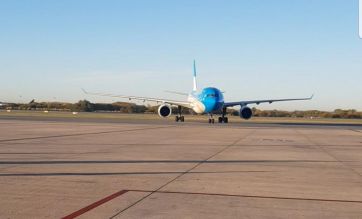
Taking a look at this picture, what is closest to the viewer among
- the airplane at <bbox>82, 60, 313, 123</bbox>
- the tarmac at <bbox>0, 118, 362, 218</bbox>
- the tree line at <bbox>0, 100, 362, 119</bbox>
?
the tarmac at <bbox>0, 118, 362, 218</bbox>

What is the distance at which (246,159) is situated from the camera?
42.1 feet

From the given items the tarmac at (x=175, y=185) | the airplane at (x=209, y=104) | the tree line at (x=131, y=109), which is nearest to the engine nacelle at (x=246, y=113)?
the airplane at (x=209, y=104)

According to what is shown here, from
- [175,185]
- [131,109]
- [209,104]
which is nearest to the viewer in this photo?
[175,185]

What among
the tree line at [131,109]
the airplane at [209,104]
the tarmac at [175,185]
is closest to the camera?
the tarmac at [175,185]

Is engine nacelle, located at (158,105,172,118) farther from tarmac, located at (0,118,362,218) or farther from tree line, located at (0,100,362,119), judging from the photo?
tree line, located at (0,100,362,119)

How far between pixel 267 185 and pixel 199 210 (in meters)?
2.52

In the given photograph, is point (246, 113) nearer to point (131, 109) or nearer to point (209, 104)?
point (209, 104)

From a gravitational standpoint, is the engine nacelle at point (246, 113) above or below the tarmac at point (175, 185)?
above

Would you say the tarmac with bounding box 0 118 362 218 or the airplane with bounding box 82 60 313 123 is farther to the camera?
the airplane with bounding box 82 60 313 123

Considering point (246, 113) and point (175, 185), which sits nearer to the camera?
point (175, 185)

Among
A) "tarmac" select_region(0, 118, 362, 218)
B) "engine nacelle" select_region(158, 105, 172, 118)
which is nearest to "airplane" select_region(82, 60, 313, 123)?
"engine nacelle" select_region(158, 105, 172, 118)

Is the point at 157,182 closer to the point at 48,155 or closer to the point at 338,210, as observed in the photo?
the point at 338,210

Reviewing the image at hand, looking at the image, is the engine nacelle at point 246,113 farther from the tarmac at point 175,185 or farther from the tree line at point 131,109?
the tree line at point 131,109

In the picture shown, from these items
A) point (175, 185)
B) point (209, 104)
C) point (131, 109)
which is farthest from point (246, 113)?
point (131, 109)
